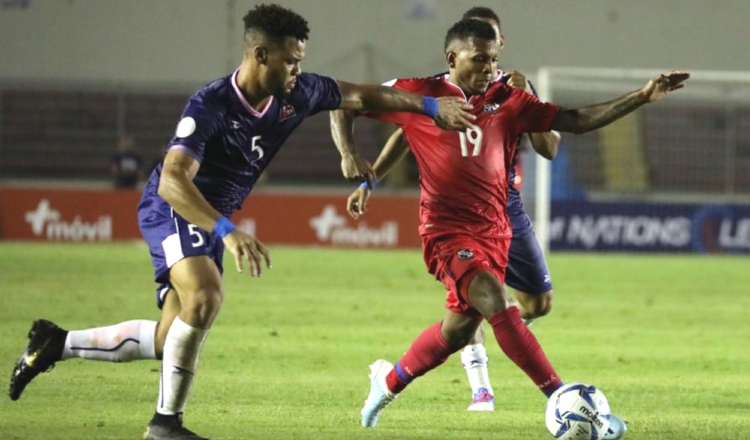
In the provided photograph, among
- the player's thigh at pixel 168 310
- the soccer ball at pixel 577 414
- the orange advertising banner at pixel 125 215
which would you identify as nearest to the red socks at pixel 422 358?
the soccer ball at pixel 577 414

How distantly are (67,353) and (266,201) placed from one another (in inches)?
714

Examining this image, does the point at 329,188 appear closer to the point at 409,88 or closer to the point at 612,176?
the point at 612,176

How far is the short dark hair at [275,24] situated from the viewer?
682cm

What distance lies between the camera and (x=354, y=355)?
11.1 metres

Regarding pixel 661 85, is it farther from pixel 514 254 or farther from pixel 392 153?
pixel 514 254

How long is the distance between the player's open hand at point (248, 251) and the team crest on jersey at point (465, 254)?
172 cm

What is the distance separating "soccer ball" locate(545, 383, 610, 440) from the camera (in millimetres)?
6895

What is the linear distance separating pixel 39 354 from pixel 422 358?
2.08 m

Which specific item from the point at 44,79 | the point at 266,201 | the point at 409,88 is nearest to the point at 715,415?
the point at 409,88

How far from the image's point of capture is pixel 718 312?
15.7 m

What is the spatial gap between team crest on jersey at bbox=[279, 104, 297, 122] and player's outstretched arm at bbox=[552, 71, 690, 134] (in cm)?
147

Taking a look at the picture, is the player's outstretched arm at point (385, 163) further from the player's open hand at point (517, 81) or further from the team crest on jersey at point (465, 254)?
the team crest on jersey at point (465, 254)

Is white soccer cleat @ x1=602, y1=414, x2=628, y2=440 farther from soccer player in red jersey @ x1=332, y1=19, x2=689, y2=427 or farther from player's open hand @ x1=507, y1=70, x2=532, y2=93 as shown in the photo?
player's open hand @ x1=507, y1=70, x2=532, y2=93

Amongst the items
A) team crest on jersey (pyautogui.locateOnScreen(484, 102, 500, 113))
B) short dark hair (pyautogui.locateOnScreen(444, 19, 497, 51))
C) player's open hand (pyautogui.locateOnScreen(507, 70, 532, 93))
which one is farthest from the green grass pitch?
short dark hair (pyautogui.locateOnScreen(444, 19, 497, 51))
